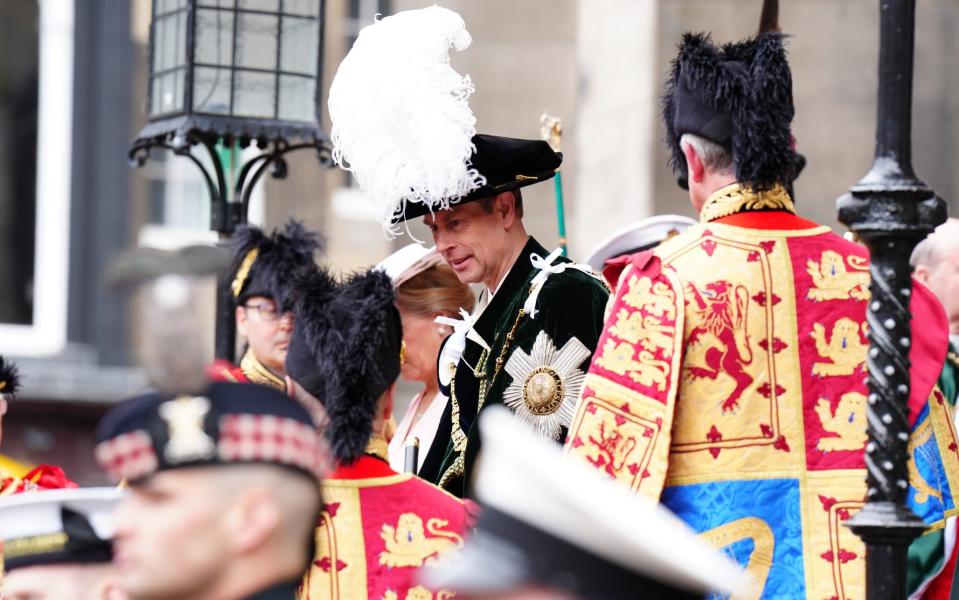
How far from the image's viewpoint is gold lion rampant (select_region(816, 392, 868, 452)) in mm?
5520

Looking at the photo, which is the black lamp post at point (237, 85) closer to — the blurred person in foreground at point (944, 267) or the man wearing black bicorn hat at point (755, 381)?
the blurred person in foreground at point (944, 267)

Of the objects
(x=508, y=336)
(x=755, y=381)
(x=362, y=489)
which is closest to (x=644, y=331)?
(x=755, y=381)

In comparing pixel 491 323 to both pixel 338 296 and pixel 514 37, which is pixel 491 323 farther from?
pixel 514 37

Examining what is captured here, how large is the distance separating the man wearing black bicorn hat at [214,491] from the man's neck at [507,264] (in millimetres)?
2923

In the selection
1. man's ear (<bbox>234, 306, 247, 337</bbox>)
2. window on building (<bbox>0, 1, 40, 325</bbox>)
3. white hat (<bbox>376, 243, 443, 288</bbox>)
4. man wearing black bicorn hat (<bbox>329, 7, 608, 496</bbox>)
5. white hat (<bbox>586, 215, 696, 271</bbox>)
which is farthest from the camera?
window on building (<bbox>0, 1, 40, 325</bbox>)

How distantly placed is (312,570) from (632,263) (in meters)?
1.15

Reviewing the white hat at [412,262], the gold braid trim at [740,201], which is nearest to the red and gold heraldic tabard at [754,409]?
the gold braid trim at [740,201]

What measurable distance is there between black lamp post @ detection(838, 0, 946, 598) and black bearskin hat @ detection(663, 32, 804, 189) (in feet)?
1.54

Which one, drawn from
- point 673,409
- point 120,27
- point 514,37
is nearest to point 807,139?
point 514,37

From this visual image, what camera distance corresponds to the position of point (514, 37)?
1306 centimetres

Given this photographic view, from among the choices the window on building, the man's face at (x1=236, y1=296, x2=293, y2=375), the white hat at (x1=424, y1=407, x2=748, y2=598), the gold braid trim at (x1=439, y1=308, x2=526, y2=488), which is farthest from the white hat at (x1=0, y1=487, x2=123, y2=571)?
the window on building

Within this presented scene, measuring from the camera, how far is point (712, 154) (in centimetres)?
571

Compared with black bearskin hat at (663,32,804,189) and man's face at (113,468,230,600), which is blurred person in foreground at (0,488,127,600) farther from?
black bearskin hat at (663,32,804,189)

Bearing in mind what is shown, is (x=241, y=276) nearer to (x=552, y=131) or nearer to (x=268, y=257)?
(x=268, y=257)
